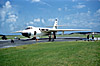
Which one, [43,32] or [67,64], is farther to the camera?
[43,32]

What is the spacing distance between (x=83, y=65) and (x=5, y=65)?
16.3 ft

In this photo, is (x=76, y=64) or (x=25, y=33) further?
(x=25, y=33)

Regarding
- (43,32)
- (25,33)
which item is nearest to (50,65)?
(25,33)

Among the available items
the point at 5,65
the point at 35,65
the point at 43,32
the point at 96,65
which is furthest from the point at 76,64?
the point at 43,32

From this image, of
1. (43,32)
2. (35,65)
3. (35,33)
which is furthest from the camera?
(43,32)

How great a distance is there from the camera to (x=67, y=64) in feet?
25.1

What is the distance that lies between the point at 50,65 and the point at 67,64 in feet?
3.46

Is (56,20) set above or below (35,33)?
above

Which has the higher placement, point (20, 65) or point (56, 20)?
point (56, 20)

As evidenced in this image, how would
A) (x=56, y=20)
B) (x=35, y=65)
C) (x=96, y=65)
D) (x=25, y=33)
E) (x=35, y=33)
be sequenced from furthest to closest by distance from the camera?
(x=56, y=20) < (x=35, y=33) < (x=25, y=33) < (x=35, y=65) < (x=96, y=65)

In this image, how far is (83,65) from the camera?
7.30 m

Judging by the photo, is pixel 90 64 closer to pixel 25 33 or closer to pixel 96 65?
pixel 96 65

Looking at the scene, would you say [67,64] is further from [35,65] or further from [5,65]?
[5,65]

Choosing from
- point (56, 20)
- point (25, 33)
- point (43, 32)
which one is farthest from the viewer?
point (56, 20)
